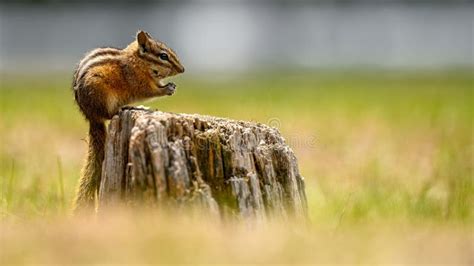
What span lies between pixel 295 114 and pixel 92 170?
757 centimetres

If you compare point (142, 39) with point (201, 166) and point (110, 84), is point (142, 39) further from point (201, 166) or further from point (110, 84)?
point (201, 166)

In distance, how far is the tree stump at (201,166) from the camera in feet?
14.4

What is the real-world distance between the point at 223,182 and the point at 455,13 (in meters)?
28.7

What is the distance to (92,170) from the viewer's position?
17.2 ft

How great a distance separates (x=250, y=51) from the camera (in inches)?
1268

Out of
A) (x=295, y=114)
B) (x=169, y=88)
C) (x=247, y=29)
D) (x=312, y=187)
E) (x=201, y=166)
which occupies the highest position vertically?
(x=247, y=29)

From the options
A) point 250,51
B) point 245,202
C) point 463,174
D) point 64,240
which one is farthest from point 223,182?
point 250,51

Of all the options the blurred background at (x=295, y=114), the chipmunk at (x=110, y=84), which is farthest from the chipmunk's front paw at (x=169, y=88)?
the blurred background at (x=295, y=114)

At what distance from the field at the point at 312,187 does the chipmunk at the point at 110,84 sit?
318 millimetres

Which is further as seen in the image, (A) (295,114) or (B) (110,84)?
(A) (295,114)

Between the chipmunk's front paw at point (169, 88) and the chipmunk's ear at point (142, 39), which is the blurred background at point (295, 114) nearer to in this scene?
the chipmunk's front paw at point (169, 88)

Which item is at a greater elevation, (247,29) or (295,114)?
(247,29)

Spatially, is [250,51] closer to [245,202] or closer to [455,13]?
[455,13]

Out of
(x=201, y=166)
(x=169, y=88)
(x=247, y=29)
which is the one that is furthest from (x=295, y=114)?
(x=247, y=29)
